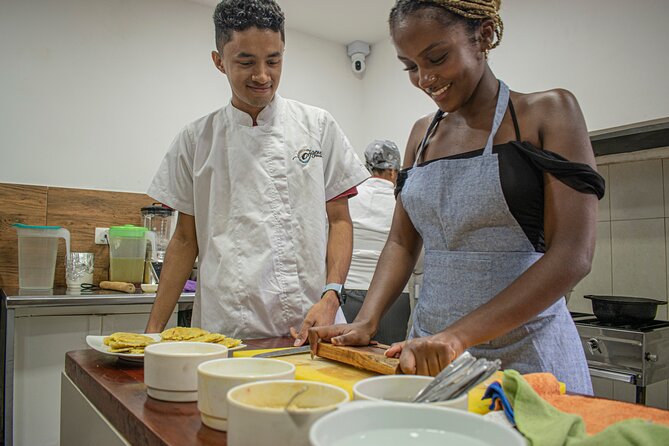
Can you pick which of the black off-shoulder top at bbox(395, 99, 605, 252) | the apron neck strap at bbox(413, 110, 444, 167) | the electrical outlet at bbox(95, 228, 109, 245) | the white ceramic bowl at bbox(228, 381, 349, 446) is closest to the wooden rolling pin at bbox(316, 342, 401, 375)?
the white ceramic bowl at bbox(228, 381, 349, 446)

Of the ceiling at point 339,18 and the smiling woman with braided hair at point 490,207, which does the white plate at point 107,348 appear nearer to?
the smiling woman with braided hair at point 490,207

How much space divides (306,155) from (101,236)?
1909mm

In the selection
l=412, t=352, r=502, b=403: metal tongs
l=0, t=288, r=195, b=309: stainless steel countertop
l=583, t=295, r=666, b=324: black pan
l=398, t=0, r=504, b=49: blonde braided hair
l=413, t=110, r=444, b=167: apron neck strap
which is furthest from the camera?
l=583, t=295, r=666, b=324: black pan

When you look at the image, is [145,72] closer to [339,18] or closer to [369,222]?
[339,18]

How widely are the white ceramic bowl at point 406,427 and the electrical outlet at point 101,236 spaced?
8.95 feet

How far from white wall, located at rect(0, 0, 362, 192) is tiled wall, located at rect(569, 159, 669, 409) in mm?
2385

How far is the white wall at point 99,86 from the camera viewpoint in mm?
2766

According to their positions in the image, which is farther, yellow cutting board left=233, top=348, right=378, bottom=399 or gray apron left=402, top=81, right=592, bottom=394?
gray apron left=402, top=81, right=592, bottom=394

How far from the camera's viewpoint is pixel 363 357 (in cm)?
82

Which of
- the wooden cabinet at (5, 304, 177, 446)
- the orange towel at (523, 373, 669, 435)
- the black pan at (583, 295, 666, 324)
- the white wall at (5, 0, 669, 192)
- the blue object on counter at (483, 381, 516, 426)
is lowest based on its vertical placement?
the wooden cabinet at (5, 304, 177, 446)

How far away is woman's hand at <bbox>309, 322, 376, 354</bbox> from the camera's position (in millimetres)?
932

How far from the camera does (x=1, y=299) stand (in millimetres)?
2393

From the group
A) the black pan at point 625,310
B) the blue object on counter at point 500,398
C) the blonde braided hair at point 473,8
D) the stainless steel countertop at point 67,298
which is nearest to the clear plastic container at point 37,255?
the stainless steel countertop at point 67,298

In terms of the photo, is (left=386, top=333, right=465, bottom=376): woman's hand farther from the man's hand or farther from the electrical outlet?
the electrical outlet
